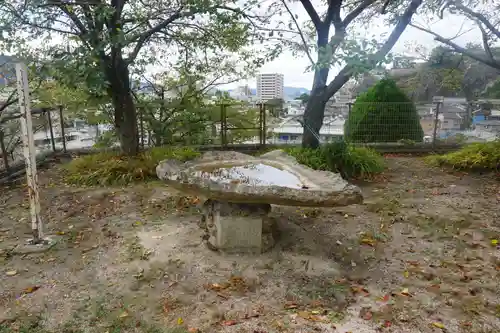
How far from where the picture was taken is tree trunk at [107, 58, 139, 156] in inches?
221

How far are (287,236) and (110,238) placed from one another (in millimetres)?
1761

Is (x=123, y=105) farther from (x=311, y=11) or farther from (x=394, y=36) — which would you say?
(x=394, y=36)

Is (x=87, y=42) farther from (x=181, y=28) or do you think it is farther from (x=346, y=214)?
(x=346, y=214)

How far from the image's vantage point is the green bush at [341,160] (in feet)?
19.1

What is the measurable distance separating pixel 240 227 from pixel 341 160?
3303mm

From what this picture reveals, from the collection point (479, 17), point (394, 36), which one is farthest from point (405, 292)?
point (479, 17)

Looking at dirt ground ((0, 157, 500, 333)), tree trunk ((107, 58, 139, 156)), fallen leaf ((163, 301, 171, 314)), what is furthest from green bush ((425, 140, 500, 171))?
fallen leaf ((163, 301, 171, 314))

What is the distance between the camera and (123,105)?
5926mm

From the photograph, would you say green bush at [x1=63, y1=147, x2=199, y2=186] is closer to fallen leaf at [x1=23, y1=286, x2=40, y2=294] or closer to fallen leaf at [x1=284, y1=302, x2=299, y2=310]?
fallen leaf at [x1=23, y1=286, x2=40, y2=294]

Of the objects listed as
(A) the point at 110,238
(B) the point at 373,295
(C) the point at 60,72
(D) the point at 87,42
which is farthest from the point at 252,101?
(B) the point at 373,295

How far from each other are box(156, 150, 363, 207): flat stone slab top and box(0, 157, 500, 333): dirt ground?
0.60 m

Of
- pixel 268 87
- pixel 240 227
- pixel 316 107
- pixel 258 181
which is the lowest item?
pixel 240 227

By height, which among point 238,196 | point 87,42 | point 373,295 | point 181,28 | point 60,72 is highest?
point 181,28

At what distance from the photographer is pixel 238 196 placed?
2.78 m
